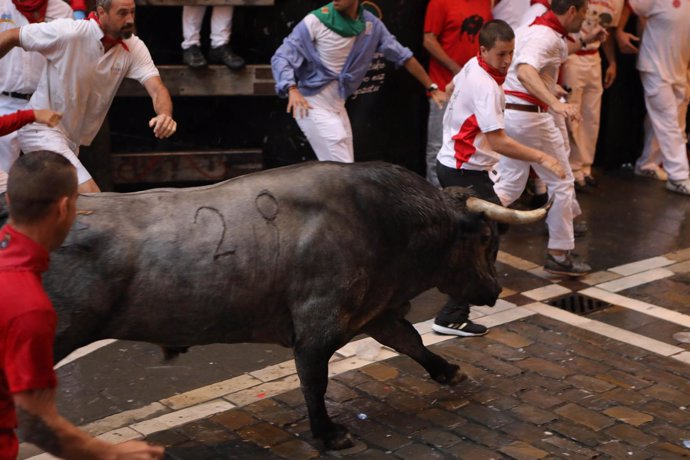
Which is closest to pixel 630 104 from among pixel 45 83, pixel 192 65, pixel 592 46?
pixel 592 46

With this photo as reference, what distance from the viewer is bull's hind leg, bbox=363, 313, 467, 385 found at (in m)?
6.19

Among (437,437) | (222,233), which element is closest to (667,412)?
(437,437)

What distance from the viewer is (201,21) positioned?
9828 millimetres

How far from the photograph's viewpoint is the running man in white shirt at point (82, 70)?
6.95m

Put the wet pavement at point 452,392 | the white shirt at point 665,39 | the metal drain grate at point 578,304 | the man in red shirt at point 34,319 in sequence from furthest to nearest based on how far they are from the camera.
Result: the white shirt at point 665,39, the metal drain grate at point 578,304, the wet pavement at point 452,392, the man in red shirt at point 34,319

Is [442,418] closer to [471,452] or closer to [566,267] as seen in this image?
[471,452]

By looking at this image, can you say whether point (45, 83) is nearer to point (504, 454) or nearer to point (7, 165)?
point (7, 165)

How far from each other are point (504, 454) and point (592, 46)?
6141 millimetres

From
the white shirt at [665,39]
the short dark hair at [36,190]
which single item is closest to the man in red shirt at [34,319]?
the short dark hair at [36,190]

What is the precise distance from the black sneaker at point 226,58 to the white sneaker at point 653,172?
487 cm

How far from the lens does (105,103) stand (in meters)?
7.44

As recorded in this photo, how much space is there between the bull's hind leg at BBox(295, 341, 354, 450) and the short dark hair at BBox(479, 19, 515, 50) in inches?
106

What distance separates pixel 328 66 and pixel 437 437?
401cm

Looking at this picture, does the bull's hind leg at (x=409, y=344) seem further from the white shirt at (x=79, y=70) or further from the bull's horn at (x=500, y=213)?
the white shirt at (x=79, y=70)
